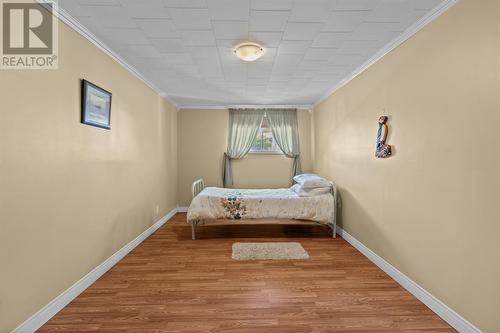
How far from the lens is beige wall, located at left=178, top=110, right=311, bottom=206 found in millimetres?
5664

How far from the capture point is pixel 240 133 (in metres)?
5.62

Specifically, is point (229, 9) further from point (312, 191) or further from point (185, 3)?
point (312, 191)

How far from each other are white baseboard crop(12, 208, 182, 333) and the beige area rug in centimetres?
136

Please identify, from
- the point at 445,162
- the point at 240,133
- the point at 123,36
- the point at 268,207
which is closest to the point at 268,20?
the point at 123,36

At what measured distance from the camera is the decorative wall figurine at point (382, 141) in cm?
268

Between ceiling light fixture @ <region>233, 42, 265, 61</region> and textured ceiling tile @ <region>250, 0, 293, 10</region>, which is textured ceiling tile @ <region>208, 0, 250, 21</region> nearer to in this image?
textured ceiling tile @ <region>250, 0, 293, 10</region>

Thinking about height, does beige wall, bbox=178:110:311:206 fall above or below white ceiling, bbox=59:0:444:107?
below

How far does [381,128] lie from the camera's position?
111 inches

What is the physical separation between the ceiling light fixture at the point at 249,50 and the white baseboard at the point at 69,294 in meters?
2.63

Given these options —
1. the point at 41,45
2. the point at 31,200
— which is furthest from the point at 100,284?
the point at 41,45

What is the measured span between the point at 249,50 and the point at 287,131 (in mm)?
3168

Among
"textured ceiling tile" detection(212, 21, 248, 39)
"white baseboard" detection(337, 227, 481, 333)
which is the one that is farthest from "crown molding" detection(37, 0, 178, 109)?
"white baseboard" detection(337, 227, 481, 333)

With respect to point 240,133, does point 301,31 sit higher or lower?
higher

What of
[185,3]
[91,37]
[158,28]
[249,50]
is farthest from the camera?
[249,50]
